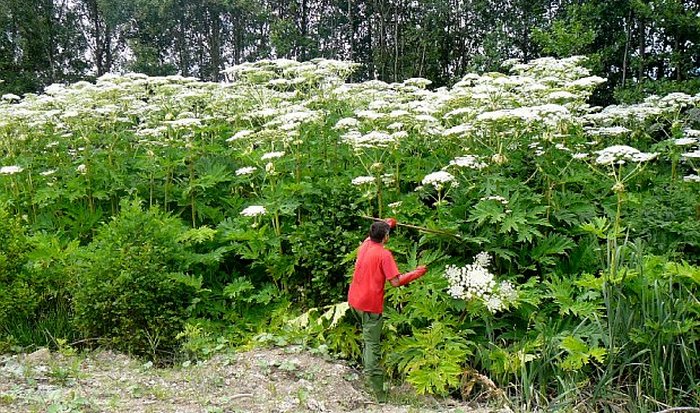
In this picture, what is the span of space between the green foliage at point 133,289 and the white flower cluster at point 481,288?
→ 2529 millimetres

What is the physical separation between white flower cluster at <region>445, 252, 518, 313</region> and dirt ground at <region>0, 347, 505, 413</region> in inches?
33.2

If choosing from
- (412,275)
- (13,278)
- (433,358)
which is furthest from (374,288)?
(13,278)

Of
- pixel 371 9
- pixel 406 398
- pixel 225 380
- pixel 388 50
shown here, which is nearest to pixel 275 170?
pixel 225 380

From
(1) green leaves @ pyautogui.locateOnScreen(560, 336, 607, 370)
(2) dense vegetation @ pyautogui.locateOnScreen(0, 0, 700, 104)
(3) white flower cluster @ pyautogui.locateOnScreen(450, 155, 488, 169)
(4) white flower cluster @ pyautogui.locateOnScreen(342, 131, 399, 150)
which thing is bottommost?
(1) green leaves @ pyautogui.locateOnScreen(560, 336, 607, 370)

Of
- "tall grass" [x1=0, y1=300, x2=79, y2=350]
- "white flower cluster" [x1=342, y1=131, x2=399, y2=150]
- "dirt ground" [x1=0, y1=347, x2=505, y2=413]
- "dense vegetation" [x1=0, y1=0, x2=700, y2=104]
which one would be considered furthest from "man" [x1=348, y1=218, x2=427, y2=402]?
"dense vegetation" [x1=0, y1=0, x2=700, y2=104]

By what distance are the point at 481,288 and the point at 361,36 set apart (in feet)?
97.1

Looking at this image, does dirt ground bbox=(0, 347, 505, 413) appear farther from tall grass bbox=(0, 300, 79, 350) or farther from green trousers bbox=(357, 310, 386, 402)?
tall grass bbox=(0, 300, 79, 350)

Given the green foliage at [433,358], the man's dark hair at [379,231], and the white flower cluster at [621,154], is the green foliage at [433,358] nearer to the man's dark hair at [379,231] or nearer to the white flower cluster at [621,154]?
the man's dark hair at [379,231]

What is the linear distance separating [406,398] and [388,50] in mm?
26161

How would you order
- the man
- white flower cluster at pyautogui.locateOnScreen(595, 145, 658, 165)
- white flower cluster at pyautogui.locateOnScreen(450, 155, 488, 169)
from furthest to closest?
white flower cluster at pyautogui.locateOnScreen(450, 155, 488, 169) → white flower cluster at pyautogui.locateOnScreen(595, 145, 658, 165) → the man

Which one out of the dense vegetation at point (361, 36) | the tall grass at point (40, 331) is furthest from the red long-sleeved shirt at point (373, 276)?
the dense vegetation at point (361, 36)

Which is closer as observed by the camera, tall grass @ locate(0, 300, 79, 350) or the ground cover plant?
the ground cover plant

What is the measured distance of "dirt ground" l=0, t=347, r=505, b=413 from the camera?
4055 mm

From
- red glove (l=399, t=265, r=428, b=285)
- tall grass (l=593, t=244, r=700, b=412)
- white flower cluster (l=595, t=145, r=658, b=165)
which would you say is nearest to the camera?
tall grass (l=593, t=244, r=700, b=412)
